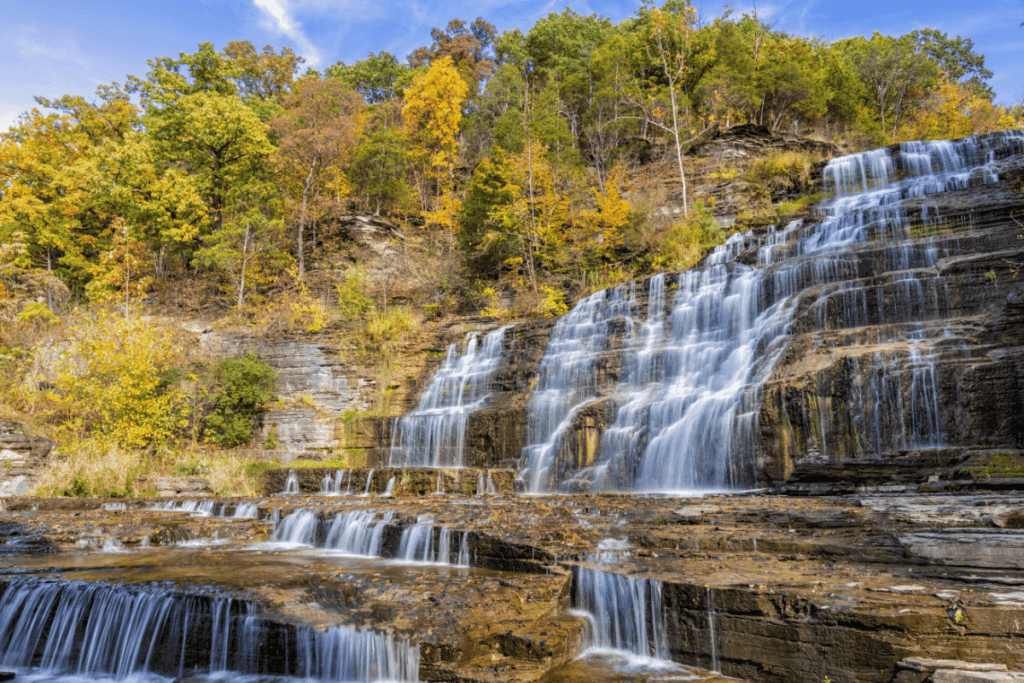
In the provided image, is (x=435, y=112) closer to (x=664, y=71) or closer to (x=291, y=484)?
(x=664, y=71)

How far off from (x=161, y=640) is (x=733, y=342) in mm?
10753

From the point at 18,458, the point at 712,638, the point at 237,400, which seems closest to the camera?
the point at 712,638

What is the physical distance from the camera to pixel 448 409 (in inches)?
648

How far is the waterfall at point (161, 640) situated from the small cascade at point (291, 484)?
7.53 m

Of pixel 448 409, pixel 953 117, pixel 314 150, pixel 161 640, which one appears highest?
pixel 953 117

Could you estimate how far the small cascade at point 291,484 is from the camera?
13492mm

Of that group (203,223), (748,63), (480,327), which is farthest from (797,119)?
(203,223)

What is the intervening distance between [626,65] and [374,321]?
1987cm

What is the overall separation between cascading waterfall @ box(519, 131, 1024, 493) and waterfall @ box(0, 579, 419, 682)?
648 cm

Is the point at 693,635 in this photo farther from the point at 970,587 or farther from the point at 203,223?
the point at 203,223

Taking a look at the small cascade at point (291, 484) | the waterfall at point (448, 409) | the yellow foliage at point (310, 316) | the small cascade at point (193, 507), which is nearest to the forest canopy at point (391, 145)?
the yellow foliage at point (310, 316)

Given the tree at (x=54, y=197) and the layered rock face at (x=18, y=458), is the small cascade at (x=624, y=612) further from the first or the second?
the tree at (x=54, y=197)

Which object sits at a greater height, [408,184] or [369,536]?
[408,184]

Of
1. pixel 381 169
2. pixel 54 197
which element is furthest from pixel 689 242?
pixel 54 197
